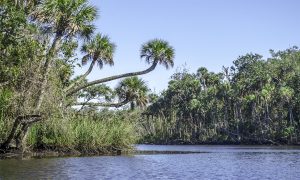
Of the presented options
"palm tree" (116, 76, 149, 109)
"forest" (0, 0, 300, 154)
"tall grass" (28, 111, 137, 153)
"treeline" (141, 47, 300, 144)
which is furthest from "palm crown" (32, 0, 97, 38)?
"treeline" (141, 47, 300, 144)

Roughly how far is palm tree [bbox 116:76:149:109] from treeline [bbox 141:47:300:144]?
49.4 m

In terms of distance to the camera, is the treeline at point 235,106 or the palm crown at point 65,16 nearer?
the palm crown at point 65,16

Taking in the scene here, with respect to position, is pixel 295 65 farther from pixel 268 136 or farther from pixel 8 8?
pixel 8 8

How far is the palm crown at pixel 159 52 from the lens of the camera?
1434 inches

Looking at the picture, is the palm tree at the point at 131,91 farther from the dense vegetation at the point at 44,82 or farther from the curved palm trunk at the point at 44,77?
the curved palm trunk at the point at 44,77

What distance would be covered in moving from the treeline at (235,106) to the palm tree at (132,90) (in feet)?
162

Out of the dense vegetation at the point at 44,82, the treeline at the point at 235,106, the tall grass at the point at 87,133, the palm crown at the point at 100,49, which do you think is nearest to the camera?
the dense vegetation at the point at 44,82

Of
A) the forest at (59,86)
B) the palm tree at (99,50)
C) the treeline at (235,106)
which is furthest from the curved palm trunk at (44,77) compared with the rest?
the treeline at (235,106)

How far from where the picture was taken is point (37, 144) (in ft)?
101

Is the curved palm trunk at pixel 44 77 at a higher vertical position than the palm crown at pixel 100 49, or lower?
lower

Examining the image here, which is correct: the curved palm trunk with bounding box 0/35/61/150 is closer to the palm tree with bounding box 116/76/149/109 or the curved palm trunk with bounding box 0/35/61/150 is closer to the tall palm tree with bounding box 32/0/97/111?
the tall palm tree with bounding box 32/0/97/111

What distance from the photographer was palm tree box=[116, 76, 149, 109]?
1581 inches

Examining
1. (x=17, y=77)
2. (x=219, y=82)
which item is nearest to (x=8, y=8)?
(x=17, y=77)

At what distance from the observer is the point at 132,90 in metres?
40.2
